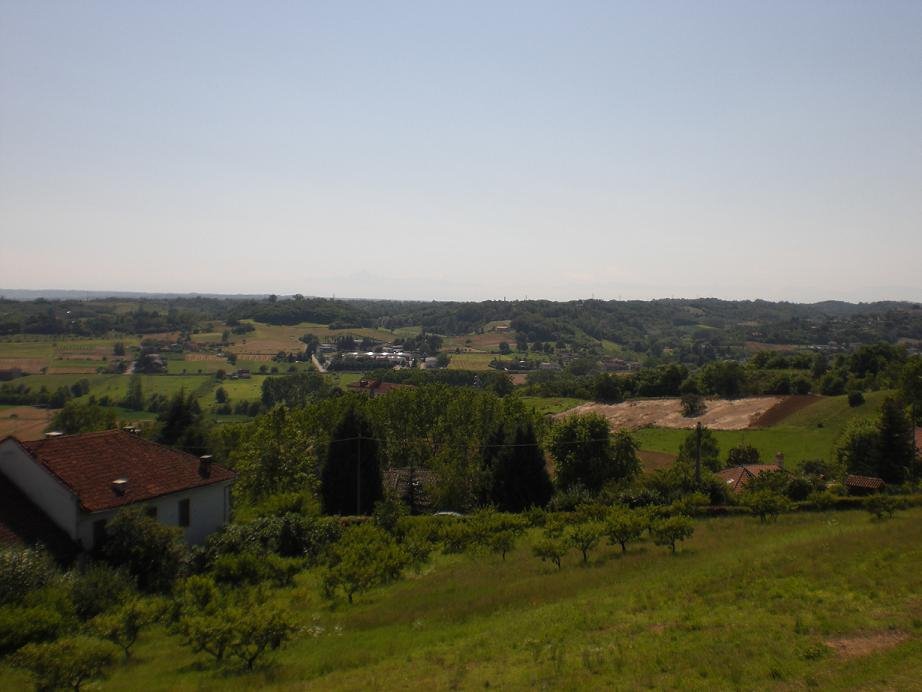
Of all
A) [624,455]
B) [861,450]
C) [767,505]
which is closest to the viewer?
[767,505]

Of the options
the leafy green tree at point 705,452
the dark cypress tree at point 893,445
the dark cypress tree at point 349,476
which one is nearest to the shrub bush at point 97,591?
→ the dark cypress tree at point 349,476

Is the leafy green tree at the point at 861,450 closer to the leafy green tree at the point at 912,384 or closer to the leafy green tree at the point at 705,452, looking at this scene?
the leafy green tree at the point at 705,452

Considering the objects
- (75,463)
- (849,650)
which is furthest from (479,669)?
(75,463)

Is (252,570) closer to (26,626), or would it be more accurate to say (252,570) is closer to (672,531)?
(26,626)

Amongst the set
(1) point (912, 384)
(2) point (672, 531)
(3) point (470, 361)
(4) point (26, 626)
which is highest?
(1) point (912, 384)

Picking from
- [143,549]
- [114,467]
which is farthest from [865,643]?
[114,467]

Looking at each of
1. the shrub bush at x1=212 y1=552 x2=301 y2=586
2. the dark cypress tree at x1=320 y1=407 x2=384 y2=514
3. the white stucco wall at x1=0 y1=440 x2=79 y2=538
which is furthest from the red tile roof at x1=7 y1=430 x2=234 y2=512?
the dark cypress tree at x1=320 y1=407 x2=384 y2=514
